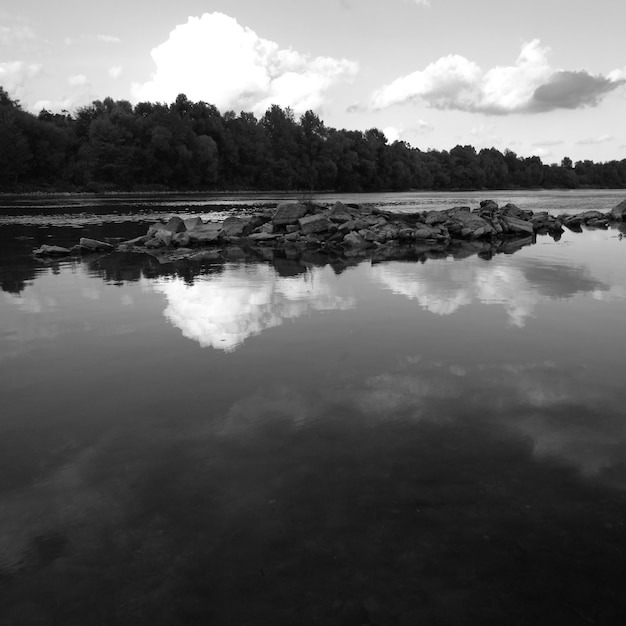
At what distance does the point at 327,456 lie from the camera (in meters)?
5.58

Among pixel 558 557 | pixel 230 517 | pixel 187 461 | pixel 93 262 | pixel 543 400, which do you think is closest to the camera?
pixel 558 557

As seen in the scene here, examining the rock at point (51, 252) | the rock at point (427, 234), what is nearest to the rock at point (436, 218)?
the rock at point (427, 234)

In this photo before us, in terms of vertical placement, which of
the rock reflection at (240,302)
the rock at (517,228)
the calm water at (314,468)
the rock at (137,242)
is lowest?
the calm water at (314,468)

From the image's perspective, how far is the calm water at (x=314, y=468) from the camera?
376 cm

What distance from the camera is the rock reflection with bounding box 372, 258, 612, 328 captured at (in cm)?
1266

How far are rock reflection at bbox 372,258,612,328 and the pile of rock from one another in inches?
310

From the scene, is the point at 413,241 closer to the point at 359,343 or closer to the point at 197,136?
the point at 359,343

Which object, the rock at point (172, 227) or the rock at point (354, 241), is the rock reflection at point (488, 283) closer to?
the rock at point (354, 241)

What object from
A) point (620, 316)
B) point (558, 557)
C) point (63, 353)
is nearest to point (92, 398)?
point (63, 353)

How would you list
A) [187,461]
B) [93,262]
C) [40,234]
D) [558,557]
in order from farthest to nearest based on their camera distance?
[40,234], [93,262], [187,461], [558,557]

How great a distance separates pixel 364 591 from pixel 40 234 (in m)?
33.9

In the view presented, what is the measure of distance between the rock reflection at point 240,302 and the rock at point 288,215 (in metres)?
13.6

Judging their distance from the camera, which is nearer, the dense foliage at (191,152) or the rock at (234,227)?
the rock at (234,227)

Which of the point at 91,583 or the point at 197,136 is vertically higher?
the point at 197,136
